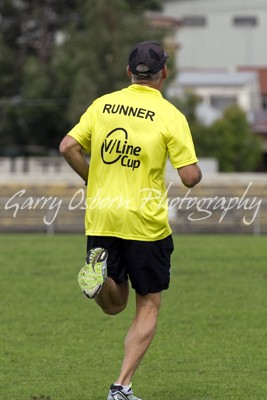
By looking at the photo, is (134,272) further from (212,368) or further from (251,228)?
(251,228)

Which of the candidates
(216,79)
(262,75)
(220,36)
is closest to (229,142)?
(216,79)

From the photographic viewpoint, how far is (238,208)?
27.6 metres

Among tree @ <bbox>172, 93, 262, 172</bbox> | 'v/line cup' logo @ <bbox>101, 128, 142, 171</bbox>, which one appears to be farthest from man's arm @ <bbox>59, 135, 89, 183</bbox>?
tree @ <bbox>172, 93, 262, 172</bbox>

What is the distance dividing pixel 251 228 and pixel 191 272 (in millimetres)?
13029

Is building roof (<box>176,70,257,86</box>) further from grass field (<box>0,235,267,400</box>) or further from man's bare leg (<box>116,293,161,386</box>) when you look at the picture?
man's bare leg (<box>116,293,161,386</box>)

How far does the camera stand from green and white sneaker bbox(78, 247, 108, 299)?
623 centimetres

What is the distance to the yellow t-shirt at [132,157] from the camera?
6.31 meters

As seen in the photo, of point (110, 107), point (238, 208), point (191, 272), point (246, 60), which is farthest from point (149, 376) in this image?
point (246, 60)

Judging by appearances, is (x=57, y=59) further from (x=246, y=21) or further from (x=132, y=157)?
(x=246, y=21)

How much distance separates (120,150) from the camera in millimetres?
6320

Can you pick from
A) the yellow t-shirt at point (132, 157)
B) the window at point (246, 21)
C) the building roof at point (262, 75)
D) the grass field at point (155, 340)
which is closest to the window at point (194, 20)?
the window at point (246, 21)

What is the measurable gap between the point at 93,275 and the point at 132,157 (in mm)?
672

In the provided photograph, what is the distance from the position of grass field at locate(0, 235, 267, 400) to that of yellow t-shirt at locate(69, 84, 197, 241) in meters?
1.11

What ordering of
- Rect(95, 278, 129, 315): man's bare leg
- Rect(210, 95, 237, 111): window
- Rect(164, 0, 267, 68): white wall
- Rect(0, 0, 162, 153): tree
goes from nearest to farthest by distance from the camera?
Rect(95, 278, 129, 315): man's bare leg, Rect(0, 0, 162, 153): tree, Rect(210, 95, 237, 111): window, Rect(164, 0, 267, 68): white wall
